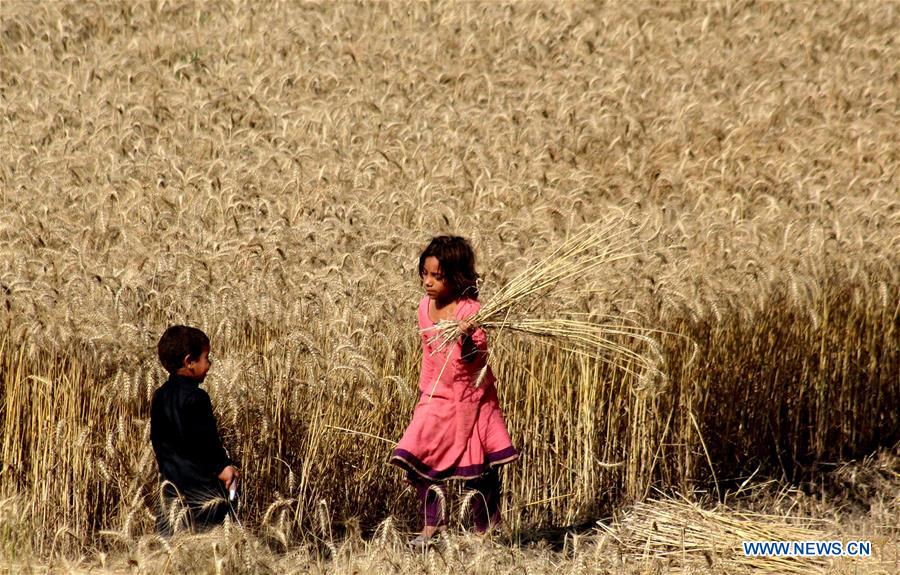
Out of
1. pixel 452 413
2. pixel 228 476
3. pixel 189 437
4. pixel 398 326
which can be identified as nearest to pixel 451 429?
pixel 452 413

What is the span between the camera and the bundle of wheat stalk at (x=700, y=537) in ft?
15.4

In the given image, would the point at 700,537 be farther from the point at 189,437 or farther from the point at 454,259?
the point at 189,437

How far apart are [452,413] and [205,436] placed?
97cm

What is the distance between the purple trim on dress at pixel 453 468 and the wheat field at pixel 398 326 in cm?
29

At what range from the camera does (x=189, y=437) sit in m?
4.19

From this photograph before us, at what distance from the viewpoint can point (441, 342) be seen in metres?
4.59

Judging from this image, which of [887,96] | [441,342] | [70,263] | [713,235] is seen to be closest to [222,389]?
[441,342]

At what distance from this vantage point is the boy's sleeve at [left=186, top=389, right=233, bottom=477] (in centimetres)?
418

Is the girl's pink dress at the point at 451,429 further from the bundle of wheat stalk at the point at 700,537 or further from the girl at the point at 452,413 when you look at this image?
the bundle of wheat stalk at the point at 700,537

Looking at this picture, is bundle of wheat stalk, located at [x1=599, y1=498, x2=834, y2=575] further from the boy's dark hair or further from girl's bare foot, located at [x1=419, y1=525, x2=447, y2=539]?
the boy's dark hair

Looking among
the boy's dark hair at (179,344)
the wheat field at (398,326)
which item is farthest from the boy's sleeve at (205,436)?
the wheat field at (398,326)

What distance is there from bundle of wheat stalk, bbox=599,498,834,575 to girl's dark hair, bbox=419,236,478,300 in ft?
3.65

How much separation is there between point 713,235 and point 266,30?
892 cm

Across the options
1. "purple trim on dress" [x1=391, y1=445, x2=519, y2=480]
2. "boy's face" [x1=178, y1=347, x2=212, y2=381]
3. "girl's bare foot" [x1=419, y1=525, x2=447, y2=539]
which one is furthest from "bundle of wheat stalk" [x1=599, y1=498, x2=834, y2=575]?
"boy's face" [x1=178, y1=347, x2=212, y2=381]
